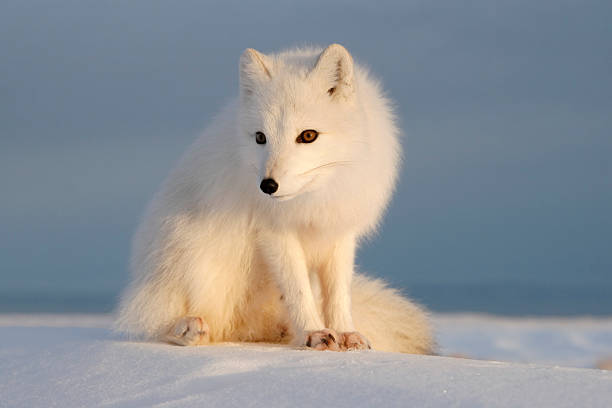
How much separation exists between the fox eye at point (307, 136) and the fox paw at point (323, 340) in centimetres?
88

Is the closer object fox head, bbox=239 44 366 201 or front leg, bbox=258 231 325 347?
fox head, bbox=239 44 366 201

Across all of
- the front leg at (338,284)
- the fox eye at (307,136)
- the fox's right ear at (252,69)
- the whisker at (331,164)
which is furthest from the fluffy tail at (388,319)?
the fox's right ear at (252,69)

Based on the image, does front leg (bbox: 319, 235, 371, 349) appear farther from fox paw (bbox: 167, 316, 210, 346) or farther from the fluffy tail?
fox paw (bbox: 167, 316, 210, 346)

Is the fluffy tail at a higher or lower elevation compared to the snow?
higher

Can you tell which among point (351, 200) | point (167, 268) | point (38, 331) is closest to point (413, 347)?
point (351, 200)

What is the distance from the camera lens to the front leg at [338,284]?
367cm

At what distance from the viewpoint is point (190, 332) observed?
353cm

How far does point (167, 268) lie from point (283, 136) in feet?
3.39

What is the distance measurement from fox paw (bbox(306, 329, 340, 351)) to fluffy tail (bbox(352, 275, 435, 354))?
598mm

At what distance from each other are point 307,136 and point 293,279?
70cm

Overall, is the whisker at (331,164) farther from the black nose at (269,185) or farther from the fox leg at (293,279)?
the fox leg at (293,279)

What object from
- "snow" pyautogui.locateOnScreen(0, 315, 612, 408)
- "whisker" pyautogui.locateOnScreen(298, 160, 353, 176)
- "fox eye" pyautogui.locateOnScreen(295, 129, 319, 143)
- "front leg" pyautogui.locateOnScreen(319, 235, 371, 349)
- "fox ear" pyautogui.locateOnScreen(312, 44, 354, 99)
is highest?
"fox ear" pyautogui.locateOnScreen(312, 44, 354, 99)

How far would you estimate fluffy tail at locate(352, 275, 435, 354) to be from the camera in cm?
409

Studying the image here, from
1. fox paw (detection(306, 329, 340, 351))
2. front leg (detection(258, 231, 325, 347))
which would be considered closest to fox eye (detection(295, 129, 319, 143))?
front leg (detection(258, 231, 325, 347))
